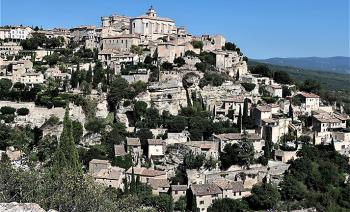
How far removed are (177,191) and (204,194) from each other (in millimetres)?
2067

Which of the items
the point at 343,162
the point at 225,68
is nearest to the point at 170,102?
the point at 225,68

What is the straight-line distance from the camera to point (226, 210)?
3844 centimetres

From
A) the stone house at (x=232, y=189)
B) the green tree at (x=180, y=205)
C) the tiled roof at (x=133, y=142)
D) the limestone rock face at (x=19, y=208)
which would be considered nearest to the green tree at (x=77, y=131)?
the tiled roof at (x=133, y=142)

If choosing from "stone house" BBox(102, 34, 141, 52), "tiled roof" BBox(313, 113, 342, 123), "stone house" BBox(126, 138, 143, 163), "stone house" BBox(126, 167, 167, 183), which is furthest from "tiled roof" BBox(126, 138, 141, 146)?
"stone house" BBox(102, 34, 141, 52)

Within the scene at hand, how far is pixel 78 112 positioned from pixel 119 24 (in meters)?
23.7

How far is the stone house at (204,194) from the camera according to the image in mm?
38875

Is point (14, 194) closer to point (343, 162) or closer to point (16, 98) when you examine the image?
point (16, 98)

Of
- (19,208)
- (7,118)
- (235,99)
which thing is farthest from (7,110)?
(19,208)

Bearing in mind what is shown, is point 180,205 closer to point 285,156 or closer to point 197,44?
point 285,156

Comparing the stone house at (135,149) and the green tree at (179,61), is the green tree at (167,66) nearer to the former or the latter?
the green tree at (179,61)

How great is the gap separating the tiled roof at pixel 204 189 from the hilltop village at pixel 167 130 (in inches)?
5.1

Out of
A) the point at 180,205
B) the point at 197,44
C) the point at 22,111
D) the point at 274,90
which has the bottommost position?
the point at 180,205

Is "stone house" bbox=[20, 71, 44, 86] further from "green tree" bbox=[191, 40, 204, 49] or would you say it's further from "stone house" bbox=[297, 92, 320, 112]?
"stone house" bbox=[297, 92, 320, 112]

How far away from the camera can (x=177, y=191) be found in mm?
39531
